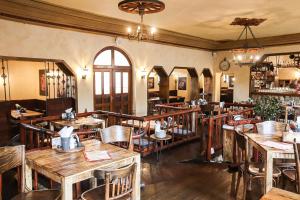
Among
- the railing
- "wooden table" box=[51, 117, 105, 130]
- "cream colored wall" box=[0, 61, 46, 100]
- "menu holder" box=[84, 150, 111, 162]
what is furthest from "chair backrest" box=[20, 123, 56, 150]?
"cream colored wall" box=[0, 61, 46, 100]

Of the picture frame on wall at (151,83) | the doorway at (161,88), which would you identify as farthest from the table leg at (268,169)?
the picture frame on wall at (151,83)

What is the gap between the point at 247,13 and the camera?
6258 millimetres

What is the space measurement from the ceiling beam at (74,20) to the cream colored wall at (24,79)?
362cm

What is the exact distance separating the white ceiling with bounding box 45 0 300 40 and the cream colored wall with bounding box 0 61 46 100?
4703 mm

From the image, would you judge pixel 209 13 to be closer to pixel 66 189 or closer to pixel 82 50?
pixel 82 50

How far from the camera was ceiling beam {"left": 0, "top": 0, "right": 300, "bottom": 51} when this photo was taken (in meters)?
5.47

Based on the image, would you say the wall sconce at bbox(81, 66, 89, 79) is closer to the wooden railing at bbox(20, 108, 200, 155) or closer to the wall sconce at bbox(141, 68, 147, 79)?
the wooden railing at bbox(20, 108, 200, 155)

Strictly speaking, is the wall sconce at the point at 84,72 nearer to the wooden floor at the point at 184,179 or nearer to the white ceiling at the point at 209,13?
the white ceiling at the point at 209,13

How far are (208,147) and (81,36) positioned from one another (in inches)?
176

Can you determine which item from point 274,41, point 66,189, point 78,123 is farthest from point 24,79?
point 274,41

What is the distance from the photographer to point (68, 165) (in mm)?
2348

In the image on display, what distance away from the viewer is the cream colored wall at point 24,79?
957 cm

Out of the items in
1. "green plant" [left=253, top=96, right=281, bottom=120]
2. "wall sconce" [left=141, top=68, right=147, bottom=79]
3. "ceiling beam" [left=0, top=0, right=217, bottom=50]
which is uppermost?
"ceiling beam" [left=0, top=0, right=217, bottom=50]

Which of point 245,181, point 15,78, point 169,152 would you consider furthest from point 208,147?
point 15,78
